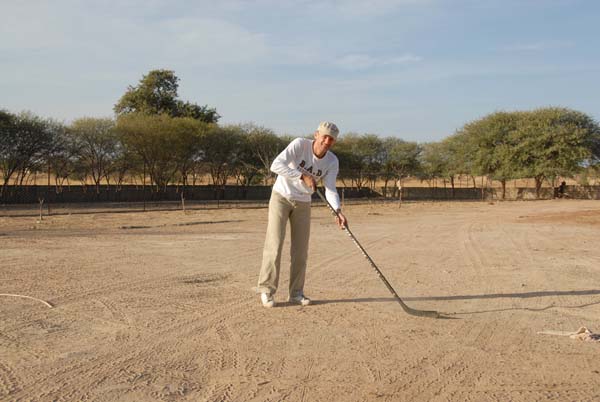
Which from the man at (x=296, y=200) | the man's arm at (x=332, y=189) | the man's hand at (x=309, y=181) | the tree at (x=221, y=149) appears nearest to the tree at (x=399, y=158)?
the tree at (x=221, y=149)

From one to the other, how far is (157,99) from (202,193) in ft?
40.9

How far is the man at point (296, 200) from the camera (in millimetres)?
5828

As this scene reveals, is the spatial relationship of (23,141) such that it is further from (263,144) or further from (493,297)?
(493,297)

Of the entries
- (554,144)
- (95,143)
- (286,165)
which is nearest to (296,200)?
(286,165)

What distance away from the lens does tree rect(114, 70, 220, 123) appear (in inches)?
2164

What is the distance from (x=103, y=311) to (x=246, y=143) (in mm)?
46354

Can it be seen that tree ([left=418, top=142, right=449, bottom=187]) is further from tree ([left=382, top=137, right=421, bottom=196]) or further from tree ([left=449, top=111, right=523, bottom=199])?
tree ([left=449, top=111, right=523, bottom=199])

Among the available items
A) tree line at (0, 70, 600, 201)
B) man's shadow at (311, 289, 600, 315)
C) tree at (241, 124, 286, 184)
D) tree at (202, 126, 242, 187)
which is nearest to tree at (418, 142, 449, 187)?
tree line at (0, 70, 600, 201)

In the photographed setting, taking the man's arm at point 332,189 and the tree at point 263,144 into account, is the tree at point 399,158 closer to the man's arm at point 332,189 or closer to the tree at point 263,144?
the tree at point 263,144

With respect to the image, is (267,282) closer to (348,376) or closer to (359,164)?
(348,376)

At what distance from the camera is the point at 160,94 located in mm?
55781

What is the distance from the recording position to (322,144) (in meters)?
5.88

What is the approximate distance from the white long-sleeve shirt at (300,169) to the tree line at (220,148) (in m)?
35.8

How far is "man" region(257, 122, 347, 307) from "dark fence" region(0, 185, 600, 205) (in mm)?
30023
